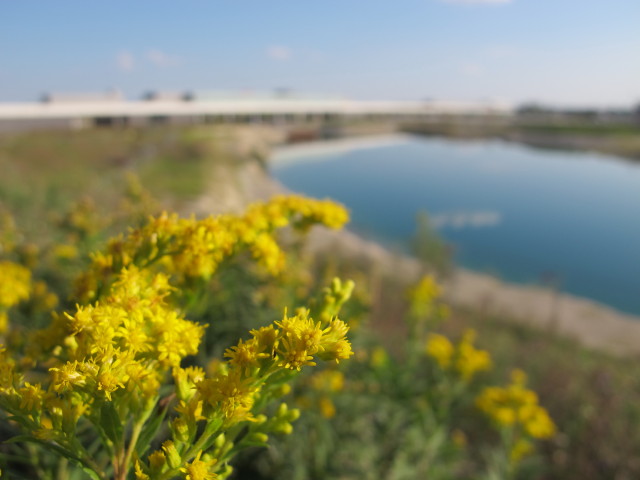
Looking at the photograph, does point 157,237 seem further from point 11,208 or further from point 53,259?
point 11,208

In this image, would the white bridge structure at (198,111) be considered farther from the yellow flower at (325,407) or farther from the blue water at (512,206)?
the yellow flower at (325,407)

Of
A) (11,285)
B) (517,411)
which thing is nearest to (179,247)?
(11,285)

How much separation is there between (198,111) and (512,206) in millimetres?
33400

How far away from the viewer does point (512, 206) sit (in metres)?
28.7

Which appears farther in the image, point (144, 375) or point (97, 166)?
point (97, 166)

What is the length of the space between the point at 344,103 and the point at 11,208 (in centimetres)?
6600

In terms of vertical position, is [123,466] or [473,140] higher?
[123,466]

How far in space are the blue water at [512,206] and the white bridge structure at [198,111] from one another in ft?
32.9

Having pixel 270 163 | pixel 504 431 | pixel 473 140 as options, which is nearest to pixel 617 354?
pixel 504 431

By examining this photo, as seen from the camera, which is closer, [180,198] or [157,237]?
[157,237]

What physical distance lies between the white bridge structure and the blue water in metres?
10.0

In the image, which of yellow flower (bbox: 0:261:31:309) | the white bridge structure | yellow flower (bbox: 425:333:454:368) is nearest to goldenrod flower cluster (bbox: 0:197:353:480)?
yellow flower (bbox: 0:261:31:309)

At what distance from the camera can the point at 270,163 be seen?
145 feet

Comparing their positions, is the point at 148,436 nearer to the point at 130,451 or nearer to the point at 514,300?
the point at 130,451
